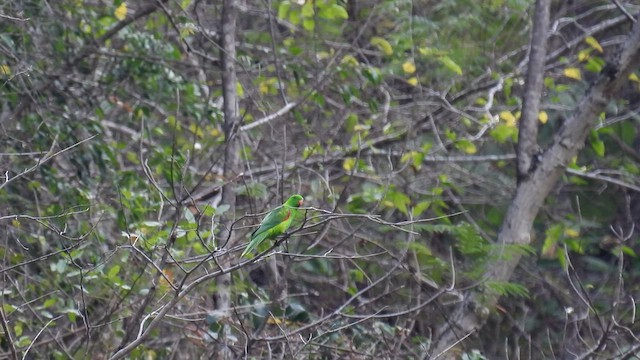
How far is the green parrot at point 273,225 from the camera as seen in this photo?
4332 mm

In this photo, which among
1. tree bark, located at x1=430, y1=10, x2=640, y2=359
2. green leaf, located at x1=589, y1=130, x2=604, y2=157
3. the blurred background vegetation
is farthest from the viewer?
green leaf, located at x1=589, y1=130, x2=604, y2=157

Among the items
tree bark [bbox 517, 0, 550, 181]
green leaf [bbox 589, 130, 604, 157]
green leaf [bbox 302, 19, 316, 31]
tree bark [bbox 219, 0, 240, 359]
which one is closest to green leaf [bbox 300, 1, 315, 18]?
green leaf [bbox 302, 19, 316, 31]

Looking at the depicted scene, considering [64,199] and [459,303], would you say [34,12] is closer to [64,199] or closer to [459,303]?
[64,199]

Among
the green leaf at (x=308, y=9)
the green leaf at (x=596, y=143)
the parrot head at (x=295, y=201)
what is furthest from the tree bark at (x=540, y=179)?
the green leaf at (x=308, y=9)

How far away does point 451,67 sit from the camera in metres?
6.77

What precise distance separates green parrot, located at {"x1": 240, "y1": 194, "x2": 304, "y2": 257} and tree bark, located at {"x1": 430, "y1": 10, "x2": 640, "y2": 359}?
5.15 feet

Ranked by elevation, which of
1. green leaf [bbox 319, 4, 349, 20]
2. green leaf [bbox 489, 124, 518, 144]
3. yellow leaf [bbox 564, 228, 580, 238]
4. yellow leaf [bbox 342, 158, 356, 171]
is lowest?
yellow leaf [bbox 564, 228, 580, 238]

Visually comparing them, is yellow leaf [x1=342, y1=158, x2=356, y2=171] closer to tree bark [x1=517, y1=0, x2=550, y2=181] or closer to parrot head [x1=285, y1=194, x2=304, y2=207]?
tree bark [x1=517, y1=0, x2=550, y2=181]

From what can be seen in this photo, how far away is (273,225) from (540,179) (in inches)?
87.4

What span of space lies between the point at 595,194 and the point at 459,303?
9.38 feet

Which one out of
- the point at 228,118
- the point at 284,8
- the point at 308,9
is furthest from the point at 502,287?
the point at 284,8

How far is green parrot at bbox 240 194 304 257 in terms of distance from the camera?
4.33 m

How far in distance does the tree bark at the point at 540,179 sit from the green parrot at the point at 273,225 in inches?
61.8

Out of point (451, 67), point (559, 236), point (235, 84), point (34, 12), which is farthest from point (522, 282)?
point (34, 12)
